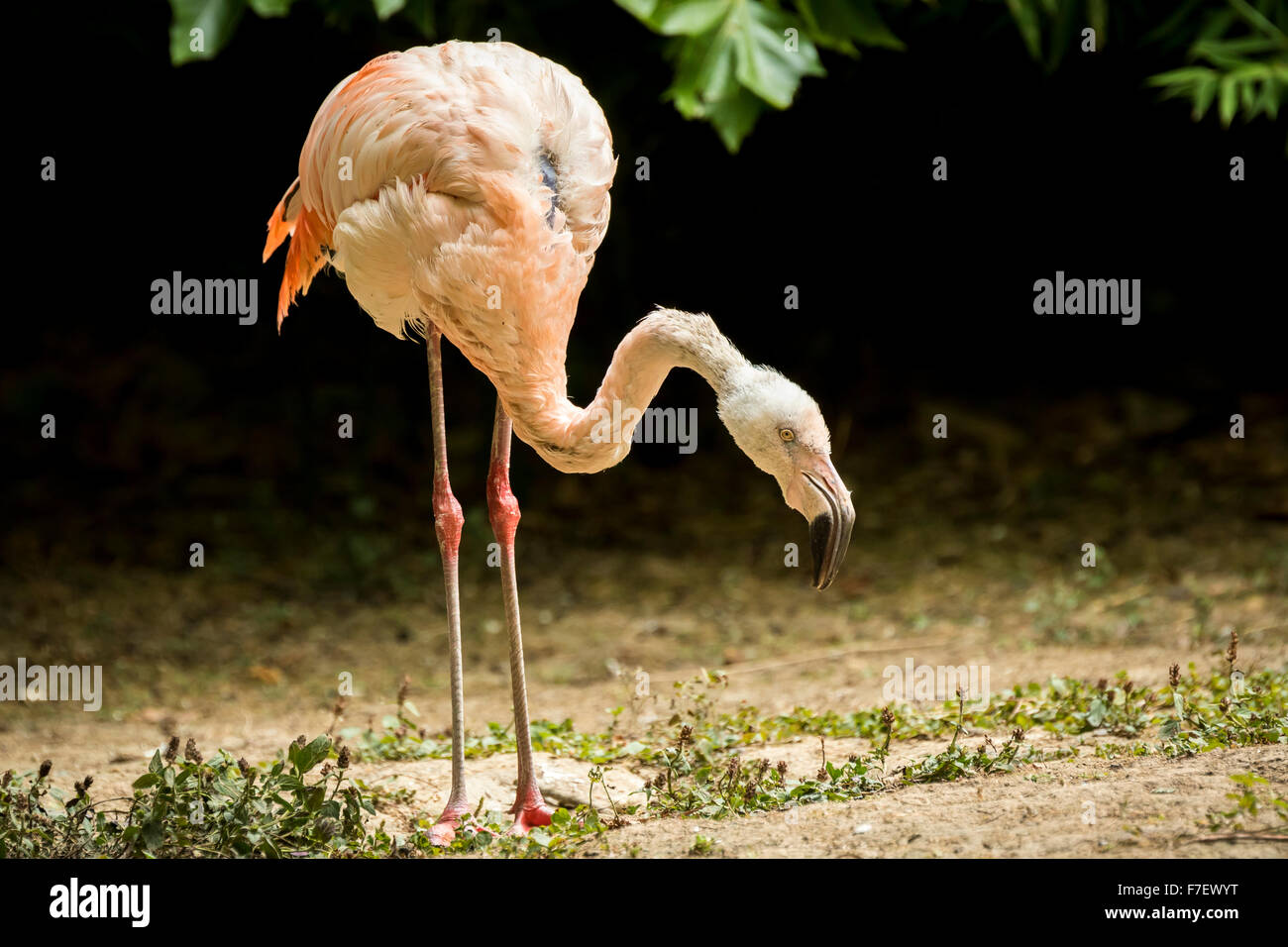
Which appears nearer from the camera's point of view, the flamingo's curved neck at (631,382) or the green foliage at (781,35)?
the flamingo's curved neck at (631,382)

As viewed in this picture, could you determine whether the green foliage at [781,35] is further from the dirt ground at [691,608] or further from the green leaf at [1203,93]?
the dirt ground at [691,608]

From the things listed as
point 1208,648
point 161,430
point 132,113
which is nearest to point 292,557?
point 161,430

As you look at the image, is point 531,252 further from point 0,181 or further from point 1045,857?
point 0,181

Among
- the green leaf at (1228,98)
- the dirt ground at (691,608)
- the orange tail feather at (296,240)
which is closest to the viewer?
the orange tail feather at (296,240)

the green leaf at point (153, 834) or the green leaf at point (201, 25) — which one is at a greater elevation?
the green leaf at point (201, 25)

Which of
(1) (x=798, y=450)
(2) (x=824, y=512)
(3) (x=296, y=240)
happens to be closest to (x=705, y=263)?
(3) (x=296, y=240)

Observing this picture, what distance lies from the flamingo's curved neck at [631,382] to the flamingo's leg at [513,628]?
40 cm

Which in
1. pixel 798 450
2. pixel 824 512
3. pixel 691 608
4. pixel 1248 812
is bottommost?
pixel 1248 812

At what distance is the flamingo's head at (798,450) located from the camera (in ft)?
12.3

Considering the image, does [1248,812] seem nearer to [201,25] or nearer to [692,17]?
[692,17]

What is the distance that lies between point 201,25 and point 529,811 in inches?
137

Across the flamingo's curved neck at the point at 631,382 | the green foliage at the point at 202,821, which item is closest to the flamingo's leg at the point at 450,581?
the green foliage at the point at 202,821

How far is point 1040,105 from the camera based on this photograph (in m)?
8.94

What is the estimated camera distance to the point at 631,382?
4059 millimetres
